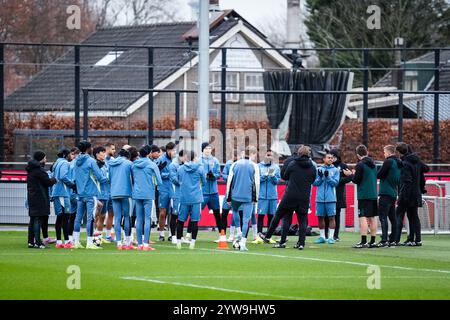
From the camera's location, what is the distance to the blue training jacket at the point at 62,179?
72.9 feet

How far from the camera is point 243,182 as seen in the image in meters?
22.0

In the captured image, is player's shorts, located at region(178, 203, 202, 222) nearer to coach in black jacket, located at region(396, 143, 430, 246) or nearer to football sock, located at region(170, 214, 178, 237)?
football sock, located at region(170, 214, 178, 237)

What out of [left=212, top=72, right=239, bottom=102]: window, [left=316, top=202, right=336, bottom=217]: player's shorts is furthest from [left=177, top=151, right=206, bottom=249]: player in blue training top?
[left=212, top=72, right=239, bottom=102]: window

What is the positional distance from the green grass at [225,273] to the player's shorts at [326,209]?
119 cm

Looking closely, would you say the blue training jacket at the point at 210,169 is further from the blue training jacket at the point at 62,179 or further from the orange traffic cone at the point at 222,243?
the blue training jacket at the point at 62,179

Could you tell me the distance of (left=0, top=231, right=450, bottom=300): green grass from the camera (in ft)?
49.6

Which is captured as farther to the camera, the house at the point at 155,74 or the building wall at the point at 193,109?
the house at the point at 155,74

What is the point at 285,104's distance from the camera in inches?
1202

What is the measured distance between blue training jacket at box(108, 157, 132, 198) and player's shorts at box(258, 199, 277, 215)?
161 inches

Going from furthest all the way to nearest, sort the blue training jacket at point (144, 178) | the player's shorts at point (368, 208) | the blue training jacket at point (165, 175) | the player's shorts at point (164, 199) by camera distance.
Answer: the player's shorts at point (164, 199), the blue training jacket at point (165, 175), the player's shorts at point (368, 208), the blue training jacket at point (144, 178)

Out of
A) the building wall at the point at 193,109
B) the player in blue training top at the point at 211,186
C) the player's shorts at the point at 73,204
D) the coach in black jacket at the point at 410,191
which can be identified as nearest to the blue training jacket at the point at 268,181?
the player in blue training top at the point at 211,186

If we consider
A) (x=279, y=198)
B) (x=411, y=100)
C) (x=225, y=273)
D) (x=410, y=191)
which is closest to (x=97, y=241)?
(x=225, y=273)
